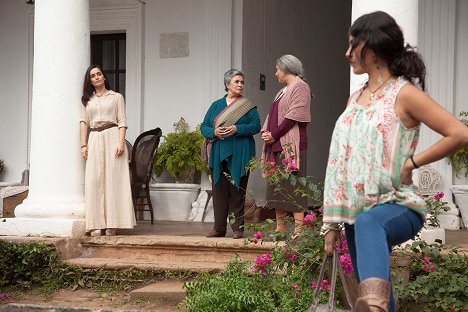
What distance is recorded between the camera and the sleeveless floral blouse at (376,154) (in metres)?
3.37

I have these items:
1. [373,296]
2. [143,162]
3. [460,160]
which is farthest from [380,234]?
[143,162]

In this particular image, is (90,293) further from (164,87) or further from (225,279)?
(164,87)

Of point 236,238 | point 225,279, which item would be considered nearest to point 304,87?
point 236,238

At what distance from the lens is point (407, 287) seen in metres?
5.98

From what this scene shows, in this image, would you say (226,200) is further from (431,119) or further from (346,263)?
(431,119)

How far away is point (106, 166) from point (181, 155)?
2.57m

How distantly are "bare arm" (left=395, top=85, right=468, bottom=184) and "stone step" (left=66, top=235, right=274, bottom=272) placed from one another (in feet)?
12.5

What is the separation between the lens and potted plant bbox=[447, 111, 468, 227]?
370 inches

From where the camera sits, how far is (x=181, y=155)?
10.5 m

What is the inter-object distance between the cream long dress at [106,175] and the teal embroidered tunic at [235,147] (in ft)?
2.91

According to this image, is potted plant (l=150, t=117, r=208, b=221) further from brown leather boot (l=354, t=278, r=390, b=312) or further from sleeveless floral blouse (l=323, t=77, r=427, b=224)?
brown leather boot (l=354, t=278, r=390, b=312)

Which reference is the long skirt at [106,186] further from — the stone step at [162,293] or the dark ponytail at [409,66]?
the dark ponytail at [409,66]

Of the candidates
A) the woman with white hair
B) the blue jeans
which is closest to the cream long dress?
the woman with white hair

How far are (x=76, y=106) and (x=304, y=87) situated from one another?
7.73 feet
